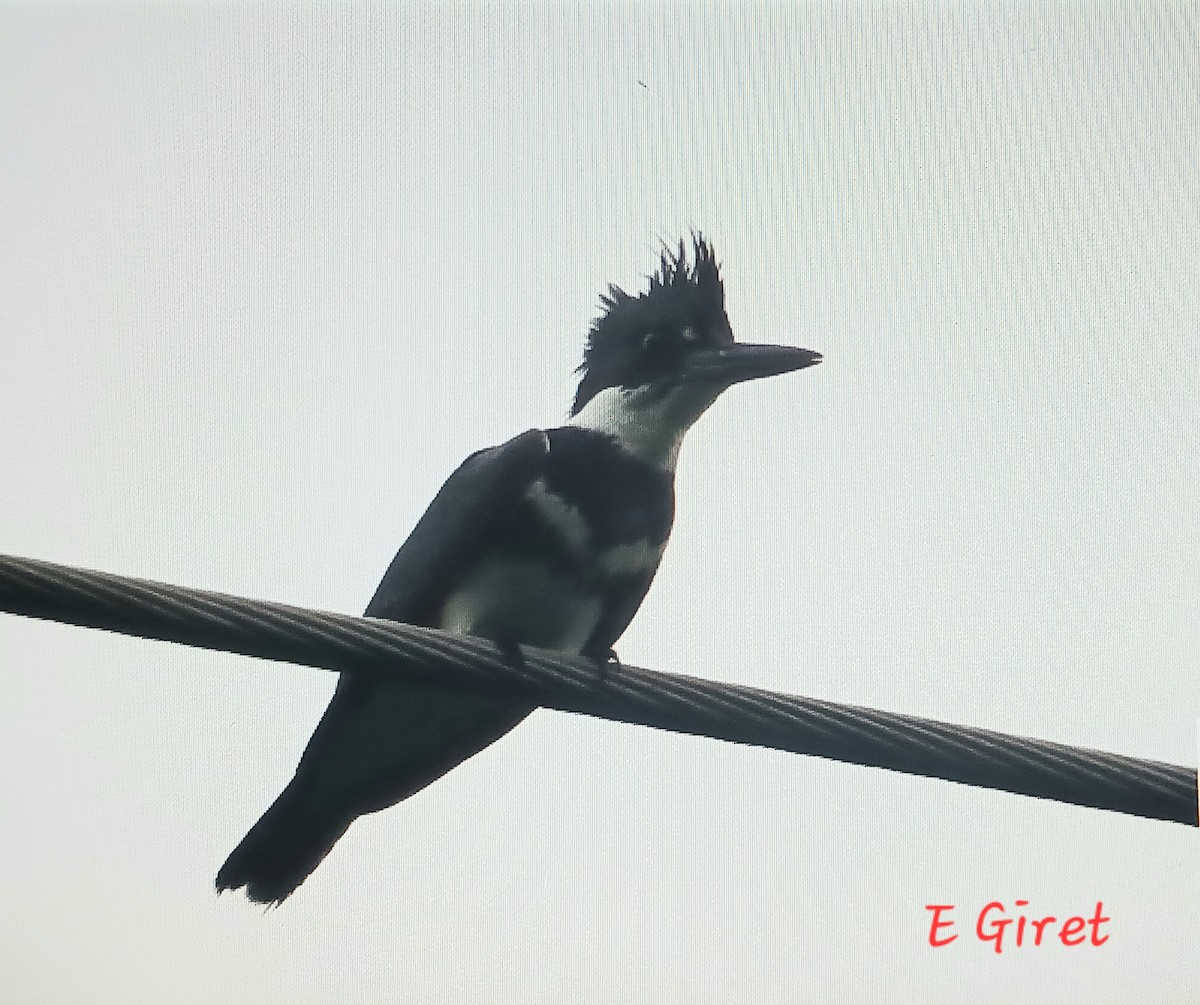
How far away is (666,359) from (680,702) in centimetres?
85

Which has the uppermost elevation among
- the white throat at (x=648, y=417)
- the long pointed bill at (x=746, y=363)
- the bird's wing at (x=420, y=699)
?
the long pointed bill at (x=746, y=363)

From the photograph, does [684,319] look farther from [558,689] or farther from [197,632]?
[197,632]

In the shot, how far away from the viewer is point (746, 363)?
1.82 meters

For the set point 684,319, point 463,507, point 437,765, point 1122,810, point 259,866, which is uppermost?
point 684,319

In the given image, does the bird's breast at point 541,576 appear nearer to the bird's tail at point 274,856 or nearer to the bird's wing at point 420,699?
the bird's wing at point 420,699

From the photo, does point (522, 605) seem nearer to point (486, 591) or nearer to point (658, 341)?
point (486, 591)

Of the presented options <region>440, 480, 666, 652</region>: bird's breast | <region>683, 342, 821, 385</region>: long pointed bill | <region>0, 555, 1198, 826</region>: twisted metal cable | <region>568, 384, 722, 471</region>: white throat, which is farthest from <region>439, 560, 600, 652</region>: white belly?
<region>0, 555, 1198, 826</region>: twisted metal cable

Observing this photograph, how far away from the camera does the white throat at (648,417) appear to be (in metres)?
1.74

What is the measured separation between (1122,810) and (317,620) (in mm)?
630

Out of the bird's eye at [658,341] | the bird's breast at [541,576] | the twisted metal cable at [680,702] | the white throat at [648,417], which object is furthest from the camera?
the bird's eye at [658,341]

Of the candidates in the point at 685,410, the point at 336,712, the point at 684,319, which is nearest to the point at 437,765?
the point at 336,712

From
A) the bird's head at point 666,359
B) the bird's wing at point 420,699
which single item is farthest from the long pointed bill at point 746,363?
the bird's wing at point 420,699

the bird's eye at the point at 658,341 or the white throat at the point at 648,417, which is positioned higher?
the bird's eye at the point at 658,341

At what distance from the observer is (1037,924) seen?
1546 millimetres
